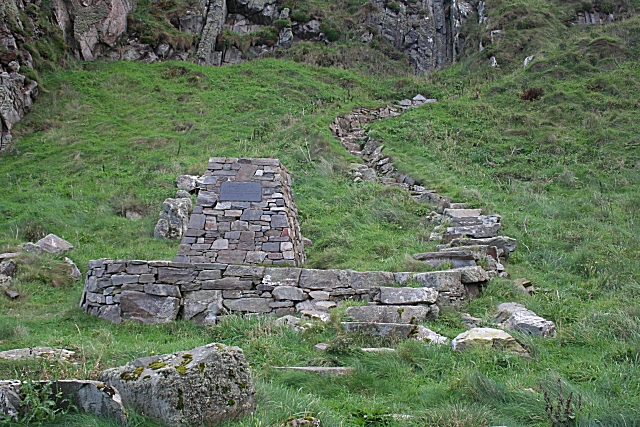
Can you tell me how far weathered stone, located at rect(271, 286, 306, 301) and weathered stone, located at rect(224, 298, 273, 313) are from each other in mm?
135

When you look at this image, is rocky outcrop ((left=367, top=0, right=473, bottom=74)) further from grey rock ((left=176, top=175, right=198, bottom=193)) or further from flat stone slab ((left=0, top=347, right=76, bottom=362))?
flat stone slab ((left=0, top=347, right=76, bottom=362))

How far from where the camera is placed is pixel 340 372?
16.5 feet

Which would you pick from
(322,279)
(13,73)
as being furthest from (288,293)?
(13,73)

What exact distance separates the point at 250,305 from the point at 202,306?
28.9 inches

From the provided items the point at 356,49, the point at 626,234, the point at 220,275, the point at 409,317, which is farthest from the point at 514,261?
the point at 356,49

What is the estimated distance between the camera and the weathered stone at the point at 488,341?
5527mm

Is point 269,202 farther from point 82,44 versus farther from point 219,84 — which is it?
point 82,44

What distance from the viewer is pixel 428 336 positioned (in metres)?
6.15

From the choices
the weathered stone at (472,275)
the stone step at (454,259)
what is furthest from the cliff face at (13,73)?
the weathered stone at (472,275)

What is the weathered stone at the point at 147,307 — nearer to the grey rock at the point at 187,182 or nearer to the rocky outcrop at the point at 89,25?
the grey rock at the point at 187,182

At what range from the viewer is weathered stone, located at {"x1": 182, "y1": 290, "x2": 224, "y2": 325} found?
7551mm

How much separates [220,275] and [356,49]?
26735mm

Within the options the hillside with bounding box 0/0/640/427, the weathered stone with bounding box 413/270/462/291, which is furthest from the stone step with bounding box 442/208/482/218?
the weathered stone with bounding box 413/270/462/291

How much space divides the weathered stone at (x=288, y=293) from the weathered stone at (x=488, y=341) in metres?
2.68
